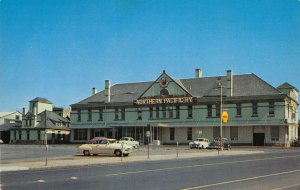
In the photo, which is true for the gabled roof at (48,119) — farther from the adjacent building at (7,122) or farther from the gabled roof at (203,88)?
the gabled roof at (203,88)

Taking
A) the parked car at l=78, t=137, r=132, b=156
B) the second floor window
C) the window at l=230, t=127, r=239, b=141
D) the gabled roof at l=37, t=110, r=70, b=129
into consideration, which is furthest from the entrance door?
the gabled roof at l=37, t=110, r=70, b=129

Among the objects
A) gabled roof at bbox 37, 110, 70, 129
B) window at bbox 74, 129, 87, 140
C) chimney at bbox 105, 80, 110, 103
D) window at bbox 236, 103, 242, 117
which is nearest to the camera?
window at bbox 236, 103, 242, 117

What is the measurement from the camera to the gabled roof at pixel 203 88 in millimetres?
65438

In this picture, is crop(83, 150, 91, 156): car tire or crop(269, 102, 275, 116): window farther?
crop(269, 102, 275, 116): window

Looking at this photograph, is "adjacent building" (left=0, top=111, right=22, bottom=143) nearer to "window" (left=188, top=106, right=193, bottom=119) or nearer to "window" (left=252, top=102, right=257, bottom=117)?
"window" (left=188, top=106, right=193, bottom=119)

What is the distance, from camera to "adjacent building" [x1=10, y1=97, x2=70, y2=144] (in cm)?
8281

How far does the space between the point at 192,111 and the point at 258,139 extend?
36.3 feet

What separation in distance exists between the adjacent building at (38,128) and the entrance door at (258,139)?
37773mm

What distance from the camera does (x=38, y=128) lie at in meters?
82.6

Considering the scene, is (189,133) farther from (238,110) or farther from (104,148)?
(104,148)

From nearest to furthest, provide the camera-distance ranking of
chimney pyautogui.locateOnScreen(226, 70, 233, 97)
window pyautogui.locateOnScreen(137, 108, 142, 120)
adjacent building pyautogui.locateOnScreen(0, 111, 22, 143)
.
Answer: chimney pyautogui.locateOnScreen(226, 70, 233, 97)
window pyautogui.locateOnScreen(137, 108, 142, 120)
adjacent building pyautogui.locateOnScreen(0, 111, 22, 143)

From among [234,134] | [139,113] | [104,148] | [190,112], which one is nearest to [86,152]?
[104,148]

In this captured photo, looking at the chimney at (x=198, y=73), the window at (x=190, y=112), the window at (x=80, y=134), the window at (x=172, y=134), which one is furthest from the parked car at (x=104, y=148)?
the window at (x=80, y=134)

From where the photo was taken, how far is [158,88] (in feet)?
237
